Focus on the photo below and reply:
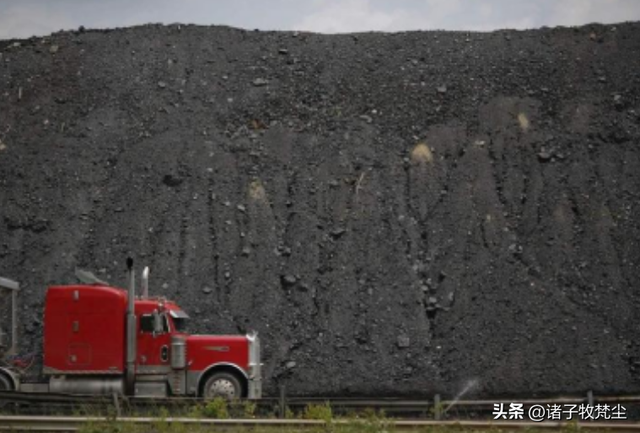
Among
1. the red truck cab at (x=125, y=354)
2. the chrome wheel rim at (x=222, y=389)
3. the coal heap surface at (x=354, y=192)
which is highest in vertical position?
the coal heap surface at (x=354, y=192)

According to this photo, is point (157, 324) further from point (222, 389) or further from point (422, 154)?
point (422, 154)

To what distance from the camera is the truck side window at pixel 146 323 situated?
23875mm

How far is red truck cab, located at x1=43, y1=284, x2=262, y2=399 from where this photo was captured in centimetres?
2381

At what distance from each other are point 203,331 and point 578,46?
19.0 m

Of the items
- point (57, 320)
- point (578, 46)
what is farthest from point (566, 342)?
point (578, 46)

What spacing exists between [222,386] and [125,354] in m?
2.04

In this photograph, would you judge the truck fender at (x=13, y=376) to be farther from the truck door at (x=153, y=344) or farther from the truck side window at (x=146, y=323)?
the truck side window at (x=146, y=323)

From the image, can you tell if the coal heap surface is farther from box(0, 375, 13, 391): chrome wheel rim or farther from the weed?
the weed

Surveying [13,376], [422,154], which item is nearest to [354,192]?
[422,154]

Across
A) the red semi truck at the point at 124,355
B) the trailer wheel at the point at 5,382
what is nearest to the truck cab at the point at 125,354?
the red semi truck at the point at 124,355

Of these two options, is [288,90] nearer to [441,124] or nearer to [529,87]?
[441,124]

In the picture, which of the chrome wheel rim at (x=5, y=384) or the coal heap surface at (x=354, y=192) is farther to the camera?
the coal heap surface at (x=354, y=192)

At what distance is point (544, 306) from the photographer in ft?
99.6

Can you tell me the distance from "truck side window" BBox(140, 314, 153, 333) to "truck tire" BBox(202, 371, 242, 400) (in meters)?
1.55
